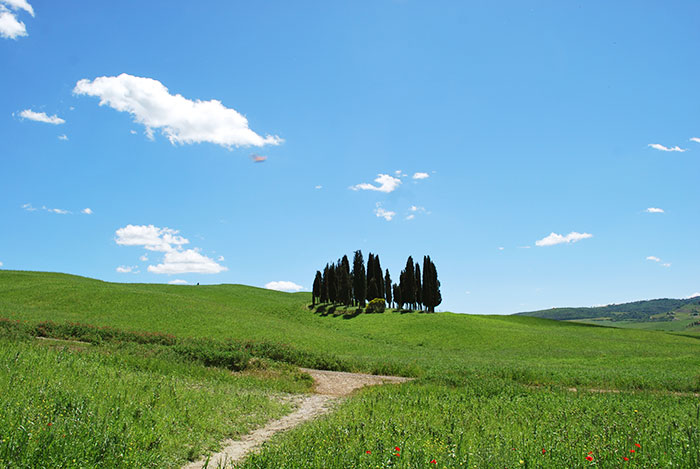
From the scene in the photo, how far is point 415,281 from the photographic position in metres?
82.2

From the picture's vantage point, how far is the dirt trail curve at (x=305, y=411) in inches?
324

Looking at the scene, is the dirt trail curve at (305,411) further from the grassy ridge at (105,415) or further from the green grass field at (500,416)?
the green grass field at (500,416)

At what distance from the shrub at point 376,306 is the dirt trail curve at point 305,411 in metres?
52.7

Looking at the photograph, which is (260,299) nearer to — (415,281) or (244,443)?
(415,281)

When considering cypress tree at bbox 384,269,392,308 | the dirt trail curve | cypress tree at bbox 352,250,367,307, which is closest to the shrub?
cypress tree at bbox 352,250,367,307

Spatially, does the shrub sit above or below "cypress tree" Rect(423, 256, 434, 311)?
below

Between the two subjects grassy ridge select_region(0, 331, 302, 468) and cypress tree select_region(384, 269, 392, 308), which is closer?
grassy ridge select_region(0, 331, 302, 468)

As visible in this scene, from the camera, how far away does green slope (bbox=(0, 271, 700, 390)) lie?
25438mm

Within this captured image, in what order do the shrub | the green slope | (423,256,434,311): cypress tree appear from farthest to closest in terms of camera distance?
(423,256,434,311): cypress tree
the shrub
the green slope

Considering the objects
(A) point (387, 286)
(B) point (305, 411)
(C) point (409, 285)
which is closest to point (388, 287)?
(A) point (387, 286)

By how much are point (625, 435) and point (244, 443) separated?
8.62 meters

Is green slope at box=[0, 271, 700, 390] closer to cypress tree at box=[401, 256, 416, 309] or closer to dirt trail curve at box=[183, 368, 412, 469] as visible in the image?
dirt trail curve at box=[183, 368, 412, 469]

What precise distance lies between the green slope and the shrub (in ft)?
24.5

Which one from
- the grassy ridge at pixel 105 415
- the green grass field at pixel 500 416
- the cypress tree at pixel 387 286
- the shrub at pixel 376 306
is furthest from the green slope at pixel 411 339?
the cypress tree at pixel 387 286
